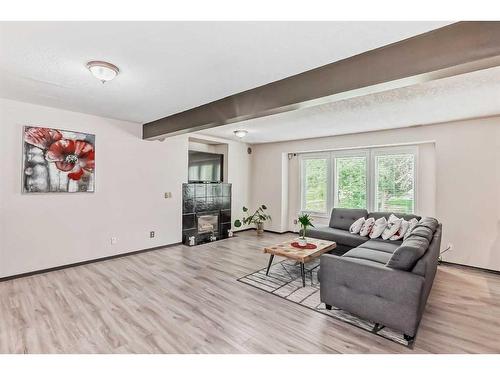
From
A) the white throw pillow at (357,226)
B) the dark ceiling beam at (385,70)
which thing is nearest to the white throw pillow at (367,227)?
the white throw pillow at (357,226)

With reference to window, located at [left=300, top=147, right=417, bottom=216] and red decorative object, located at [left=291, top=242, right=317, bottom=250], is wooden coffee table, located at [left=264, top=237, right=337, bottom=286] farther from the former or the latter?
window, located at [left=300, top=147, right=417, bottom=216]

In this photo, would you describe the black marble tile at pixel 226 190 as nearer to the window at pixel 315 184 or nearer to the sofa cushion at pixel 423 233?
the window at pixel 315 184

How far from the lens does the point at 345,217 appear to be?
4.96 meters

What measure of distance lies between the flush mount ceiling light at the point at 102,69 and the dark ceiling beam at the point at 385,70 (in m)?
1.24

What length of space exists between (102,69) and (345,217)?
14.9 feet

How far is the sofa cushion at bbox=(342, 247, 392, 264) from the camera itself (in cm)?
288

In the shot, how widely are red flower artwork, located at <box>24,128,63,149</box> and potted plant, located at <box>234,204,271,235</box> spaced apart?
4085 mm

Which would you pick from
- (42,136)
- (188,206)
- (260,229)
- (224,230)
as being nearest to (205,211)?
(188,206)

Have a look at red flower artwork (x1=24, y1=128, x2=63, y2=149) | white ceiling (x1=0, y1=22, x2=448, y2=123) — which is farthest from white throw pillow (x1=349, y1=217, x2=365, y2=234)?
red flower artwork (x1=24, y1=128, x2=63, y2=149)

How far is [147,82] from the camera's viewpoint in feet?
8.75

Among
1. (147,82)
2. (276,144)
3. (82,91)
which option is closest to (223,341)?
(147,82)

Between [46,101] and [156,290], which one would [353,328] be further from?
[46,101]

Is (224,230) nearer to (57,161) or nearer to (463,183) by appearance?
(57,161)
